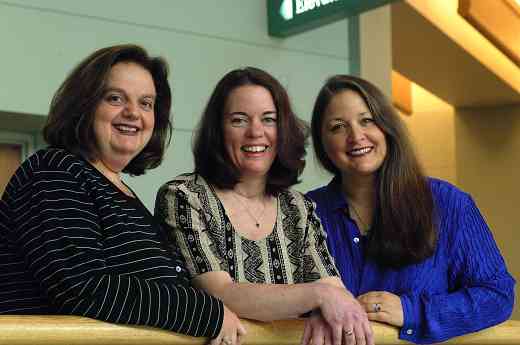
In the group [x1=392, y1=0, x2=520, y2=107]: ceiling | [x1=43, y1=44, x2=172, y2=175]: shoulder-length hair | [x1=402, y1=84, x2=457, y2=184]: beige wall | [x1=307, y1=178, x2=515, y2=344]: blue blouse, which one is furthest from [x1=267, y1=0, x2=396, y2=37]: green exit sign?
[x1=402, y1=84, x2=457, y2=184]: beige wall

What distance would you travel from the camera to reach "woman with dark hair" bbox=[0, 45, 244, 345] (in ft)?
5.46

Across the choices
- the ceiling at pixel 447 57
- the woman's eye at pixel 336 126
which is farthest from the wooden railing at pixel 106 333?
the ceiling at pixel 447 57

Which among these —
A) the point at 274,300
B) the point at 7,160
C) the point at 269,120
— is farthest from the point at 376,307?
the point at 7,160

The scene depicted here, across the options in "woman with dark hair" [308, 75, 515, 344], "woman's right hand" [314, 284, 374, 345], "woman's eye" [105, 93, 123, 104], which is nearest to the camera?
"woman's right hand" [314, 284, 374, 345]

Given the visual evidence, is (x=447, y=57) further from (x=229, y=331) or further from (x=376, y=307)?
(x=229, y=331)

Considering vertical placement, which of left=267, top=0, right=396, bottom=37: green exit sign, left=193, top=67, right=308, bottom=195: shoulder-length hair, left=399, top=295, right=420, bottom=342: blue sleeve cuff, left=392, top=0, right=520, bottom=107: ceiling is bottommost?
left=399, top=295, right=420, bottom=342: blue sleeve cuff

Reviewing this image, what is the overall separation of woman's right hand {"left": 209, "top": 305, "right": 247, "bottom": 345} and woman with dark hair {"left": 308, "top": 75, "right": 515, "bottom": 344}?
2.31 ft

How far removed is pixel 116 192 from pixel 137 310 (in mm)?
339

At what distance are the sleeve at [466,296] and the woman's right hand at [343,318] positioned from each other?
0.26 metres

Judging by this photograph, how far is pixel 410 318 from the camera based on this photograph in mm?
2186

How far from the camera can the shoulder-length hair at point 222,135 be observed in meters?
2.30

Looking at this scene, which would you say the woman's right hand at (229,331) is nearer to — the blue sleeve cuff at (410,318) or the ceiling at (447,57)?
the blue sleeve cuff at (410,318)

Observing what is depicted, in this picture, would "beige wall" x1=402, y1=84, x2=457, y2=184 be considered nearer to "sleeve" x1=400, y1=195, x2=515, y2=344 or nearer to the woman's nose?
"sleeve" x1=400, y1=195, x2=515, y2=344

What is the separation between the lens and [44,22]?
445 centimetres
